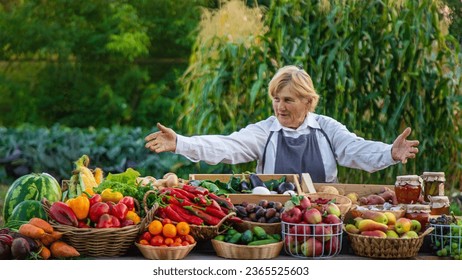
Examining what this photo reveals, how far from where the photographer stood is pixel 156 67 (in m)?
14.8

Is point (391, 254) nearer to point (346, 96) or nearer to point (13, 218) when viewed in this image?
point (13, 218)

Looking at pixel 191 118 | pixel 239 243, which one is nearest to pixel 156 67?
pixel 191 118

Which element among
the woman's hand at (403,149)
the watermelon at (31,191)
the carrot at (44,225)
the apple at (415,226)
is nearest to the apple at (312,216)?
the apple at (415,226)

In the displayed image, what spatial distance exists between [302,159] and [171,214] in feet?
5.12

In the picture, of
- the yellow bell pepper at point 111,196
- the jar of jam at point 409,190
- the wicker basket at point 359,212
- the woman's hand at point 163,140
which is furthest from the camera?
the woman's hand at point 163,140

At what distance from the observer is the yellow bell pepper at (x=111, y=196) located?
3.19 metres

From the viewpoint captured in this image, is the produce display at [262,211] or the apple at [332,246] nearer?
the apple at [332,246]

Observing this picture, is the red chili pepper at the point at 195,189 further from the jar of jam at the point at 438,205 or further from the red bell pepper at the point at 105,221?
the jar of jam at the point at 438,205

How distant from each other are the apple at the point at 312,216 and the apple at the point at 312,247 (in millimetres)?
69

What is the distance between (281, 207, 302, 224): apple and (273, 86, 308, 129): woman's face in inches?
55.8

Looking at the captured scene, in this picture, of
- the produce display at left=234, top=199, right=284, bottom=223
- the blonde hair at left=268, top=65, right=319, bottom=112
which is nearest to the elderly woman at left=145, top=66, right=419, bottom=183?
the blonde hair at left=268, top=65, right=319, bottom=112

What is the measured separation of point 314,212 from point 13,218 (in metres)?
1.49

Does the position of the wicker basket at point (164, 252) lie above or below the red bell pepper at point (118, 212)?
below

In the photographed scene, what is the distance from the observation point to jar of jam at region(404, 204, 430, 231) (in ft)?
10.7
